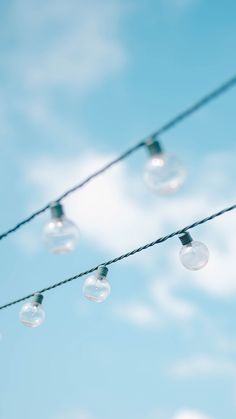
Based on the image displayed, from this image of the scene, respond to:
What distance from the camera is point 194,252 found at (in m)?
5.34

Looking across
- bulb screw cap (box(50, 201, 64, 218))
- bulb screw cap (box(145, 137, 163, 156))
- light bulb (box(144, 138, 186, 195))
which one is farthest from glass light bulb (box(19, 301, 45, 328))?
bulb screw cap (box(145, 137, 163, 156))

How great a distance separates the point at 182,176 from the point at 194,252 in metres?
1.88

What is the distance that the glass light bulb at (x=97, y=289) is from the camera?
5.90m

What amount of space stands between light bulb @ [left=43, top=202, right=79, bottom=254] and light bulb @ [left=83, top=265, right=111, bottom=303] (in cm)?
156

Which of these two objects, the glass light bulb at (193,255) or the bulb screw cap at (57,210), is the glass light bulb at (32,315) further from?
the bulb screw cap at (57,210)

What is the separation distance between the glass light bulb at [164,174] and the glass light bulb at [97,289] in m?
2.46

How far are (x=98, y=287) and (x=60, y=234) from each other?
5.78ft

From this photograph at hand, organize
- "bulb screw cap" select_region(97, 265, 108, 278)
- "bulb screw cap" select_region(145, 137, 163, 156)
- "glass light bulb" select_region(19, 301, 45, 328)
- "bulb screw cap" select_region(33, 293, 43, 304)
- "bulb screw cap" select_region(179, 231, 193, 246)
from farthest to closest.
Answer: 1. "bulb screw cap" select_region(33, 293, 43, 304)
2. "glass light bulb" select_region(19, 301, 45, 328)
3. "bulb screw cap" select_region(97, 265, 108, 278)
4. "bulb screw cap" select_region(179, 231, 193, 246)
5. "bulb screw cap" select_region(145, 137, 163, 156)

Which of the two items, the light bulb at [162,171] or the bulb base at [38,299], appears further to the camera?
the bulb base at [38,299]

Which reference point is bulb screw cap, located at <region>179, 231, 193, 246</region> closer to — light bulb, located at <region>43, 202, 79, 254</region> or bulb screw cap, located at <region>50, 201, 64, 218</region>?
light bulb, located at <region>43, 202, 79, 254</region>

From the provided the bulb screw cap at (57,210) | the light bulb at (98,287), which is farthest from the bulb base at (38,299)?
the bulb screw cap at (57,210)

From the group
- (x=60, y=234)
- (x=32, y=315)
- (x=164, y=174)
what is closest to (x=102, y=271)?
(x=32, y=315)

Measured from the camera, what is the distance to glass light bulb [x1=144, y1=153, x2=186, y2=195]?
3527 millimetres

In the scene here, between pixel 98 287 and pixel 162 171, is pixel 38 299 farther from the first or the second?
pixel 162 171
